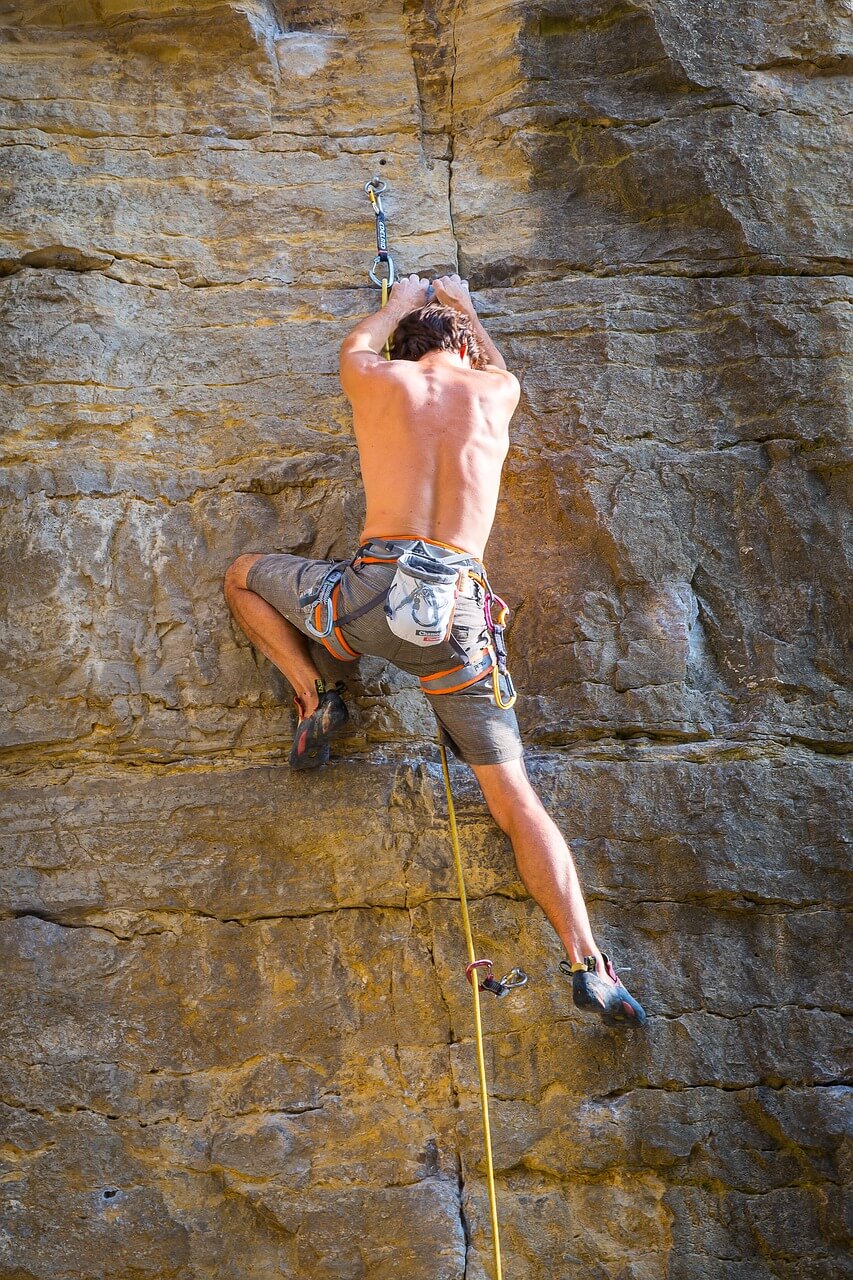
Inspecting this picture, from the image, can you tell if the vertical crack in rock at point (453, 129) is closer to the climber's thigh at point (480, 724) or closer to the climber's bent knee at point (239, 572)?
the climber's bent knee at point (239, 572)

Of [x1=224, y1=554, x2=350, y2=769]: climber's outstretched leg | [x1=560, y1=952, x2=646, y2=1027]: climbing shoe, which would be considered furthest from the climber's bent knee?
[x1=560, y1=952, x2=646, y2=1027]: climbing shoe

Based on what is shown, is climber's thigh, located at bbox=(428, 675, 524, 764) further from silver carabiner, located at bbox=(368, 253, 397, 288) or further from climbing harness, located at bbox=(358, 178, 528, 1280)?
silver carabiner, located at bbox=(368, 253, 397, 288)

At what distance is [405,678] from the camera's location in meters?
Result: 3.86

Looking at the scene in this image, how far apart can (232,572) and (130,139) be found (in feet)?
5.96

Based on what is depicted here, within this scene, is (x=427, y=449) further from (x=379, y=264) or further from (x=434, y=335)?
(x=379, y=264)

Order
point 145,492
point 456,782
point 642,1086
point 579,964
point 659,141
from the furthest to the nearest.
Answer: point 659,141 → point 145,492 → point 456,782 → point 642,1086 → point 579,964

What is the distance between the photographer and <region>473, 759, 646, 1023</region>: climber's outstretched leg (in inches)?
126

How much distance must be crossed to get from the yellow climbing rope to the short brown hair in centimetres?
125

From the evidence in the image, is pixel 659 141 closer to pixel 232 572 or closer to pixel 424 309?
pixel 424 309

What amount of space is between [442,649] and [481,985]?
3.28 ft

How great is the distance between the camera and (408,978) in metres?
3.56

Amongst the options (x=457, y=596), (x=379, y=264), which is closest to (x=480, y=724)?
(x=457, y=596)

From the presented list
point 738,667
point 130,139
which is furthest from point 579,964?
point 130,139

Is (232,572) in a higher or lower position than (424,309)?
lower
